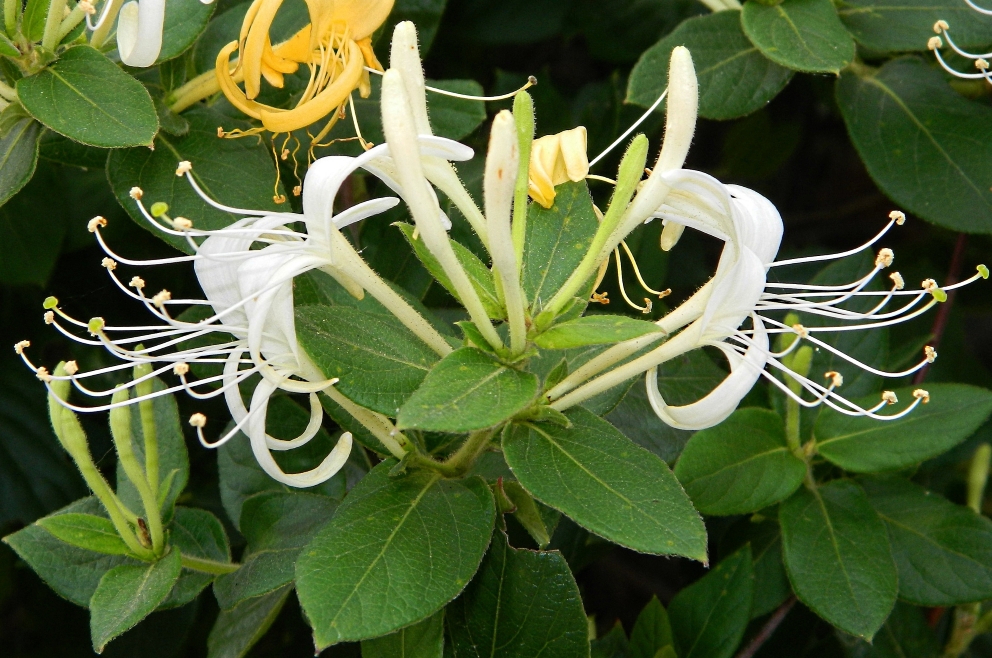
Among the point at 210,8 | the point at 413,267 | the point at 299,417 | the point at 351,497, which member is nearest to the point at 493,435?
the point at 351,497

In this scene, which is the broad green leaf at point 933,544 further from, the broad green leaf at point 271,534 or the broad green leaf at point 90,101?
the broad green leaf at point 90,101

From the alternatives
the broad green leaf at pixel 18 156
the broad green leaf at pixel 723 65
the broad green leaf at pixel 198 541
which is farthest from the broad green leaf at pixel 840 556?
the broad green leaf at pixel 18 156

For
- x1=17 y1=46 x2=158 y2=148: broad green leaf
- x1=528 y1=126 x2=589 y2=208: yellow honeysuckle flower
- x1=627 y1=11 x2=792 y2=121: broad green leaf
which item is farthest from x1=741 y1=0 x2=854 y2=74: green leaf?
x1=17 y1=46 x2=158 y2=148: broad green leaf

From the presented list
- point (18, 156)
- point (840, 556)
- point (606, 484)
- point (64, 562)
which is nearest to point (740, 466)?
point (840, 556)

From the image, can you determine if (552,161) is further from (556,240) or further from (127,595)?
(127,595)

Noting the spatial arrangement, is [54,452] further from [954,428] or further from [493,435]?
[954,428]
